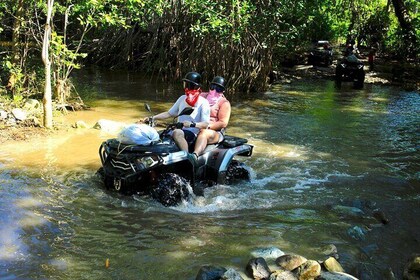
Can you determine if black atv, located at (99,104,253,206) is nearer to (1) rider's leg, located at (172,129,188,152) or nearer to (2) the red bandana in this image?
(1) rider's leg, located at (172,129,188,152)

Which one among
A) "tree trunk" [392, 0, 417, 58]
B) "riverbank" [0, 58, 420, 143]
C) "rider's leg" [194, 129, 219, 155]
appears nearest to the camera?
"rider's leg" [194, 129, 219, 155]

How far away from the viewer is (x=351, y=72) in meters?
18.3

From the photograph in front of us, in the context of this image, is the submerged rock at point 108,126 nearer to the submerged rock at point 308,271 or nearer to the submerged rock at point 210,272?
the submerged rock at point 210,272

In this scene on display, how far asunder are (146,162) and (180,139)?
664 millimetres

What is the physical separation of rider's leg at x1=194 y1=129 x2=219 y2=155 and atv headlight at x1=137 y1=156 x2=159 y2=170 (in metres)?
0.77

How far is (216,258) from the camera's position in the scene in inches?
175

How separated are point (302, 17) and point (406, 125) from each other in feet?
18.3

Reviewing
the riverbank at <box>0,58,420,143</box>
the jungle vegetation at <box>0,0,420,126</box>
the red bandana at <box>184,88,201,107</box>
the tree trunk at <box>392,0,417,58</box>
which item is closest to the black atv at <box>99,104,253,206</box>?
the red bandana at <box>184,88,201,107</box>

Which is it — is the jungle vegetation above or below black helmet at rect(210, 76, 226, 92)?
above

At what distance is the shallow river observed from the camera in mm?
4387

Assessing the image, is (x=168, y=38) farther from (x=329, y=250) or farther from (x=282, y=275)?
(x=282, y=275)

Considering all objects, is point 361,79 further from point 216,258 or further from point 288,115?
point 216,258

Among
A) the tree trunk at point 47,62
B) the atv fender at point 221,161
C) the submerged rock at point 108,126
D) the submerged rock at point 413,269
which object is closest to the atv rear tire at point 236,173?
the atv fender at point 221,161

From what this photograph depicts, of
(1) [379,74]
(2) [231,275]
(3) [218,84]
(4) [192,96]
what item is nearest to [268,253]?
(2) [231,275]
